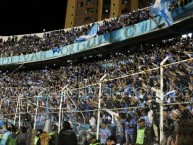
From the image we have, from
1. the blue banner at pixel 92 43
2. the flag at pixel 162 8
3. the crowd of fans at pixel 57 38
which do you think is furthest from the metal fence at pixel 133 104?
the crowd of fans at pixel 57 38

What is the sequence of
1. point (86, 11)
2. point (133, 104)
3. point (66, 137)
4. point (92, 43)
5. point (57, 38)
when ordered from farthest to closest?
point (86, 11) → point (57, 38) → point (92, 43) → point (133, 104) → point (66, 137)

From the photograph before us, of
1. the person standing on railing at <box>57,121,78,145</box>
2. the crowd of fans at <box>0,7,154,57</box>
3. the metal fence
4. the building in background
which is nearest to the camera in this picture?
the metal fence

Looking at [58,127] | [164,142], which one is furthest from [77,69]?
[164,142]

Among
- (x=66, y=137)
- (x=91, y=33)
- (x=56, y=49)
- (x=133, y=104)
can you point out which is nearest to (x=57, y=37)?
(x=56, y=49)

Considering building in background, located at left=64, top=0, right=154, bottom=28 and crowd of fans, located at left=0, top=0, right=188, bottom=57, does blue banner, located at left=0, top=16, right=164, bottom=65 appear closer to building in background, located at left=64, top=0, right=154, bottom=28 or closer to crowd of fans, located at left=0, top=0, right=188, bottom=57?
crowd of fans, located at left=0, top=0, right=188, bottom=57

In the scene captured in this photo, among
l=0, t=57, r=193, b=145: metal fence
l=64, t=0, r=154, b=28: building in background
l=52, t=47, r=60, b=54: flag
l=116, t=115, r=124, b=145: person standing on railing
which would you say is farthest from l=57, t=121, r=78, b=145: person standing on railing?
l=64, t=0, r=154, b=28: building in background

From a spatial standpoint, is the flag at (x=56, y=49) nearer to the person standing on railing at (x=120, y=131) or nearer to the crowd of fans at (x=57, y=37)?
the crowd of fans at (x=57, y=37)

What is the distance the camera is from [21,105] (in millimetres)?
12336

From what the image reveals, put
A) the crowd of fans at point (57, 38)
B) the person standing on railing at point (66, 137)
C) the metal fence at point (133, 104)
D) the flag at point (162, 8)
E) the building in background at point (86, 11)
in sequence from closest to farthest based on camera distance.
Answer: the metal fence at point (133, 104) < the person standing on railing at point (66, 137) < the flag at point (162, 8) < the crowd of fans at point (57, 38) < the building in background at point (86, 11)

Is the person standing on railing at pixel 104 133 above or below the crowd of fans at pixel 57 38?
below

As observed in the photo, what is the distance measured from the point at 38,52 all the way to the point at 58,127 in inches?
1044

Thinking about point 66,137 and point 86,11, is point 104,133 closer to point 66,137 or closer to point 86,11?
point 66,137

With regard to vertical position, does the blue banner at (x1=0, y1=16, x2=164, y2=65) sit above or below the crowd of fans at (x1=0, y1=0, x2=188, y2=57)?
below

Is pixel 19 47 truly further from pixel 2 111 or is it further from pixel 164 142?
pixel 164 142
